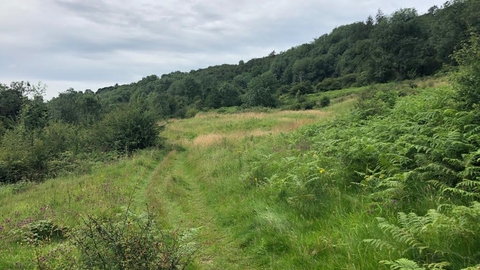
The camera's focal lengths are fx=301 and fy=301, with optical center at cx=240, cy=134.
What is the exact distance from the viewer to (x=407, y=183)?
5.30 m

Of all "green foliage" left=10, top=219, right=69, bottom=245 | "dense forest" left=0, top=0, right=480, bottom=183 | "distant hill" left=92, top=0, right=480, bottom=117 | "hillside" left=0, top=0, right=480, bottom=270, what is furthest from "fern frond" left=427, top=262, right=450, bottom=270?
"distant hill" left=92, top=0, right=480, bottom=117

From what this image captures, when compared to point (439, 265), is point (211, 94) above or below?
above

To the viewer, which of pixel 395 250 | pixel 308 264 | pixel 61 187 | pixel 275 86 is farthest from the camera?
pixel 275 86

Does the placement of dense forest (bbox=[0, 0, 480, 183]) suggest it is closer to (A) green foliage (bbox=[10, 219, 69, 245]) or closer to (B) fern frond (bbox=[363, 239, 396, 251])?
(B) fern frond (bbox=[363, 239, 396, 251])

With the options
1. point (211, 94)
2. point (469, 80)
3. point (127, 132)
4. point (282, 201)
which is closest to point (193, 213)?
point (282, 201)

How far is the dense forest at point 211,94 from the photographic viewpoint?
1792cm

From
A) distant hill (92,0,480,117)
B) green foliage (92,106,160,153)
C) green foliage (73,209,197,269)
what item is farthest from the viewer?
distant hill (92,0,480,117)

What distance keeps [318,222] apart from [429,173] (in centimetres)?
208

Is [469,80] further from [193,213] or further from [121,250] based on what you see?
[121,250]

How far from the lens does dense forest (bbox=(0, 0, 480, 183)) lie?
58.8 ft

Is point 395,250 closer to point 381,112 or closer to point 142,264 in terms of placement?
point 142,264

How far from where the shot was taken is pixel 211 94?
81.6 m

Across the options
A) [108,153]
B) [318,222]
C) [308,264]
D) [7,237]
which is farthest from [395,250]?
[108,153]

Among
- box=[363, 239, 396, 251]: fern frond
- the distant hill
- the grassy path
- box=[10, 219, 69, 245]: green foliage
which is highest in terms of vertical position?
the distant hill
